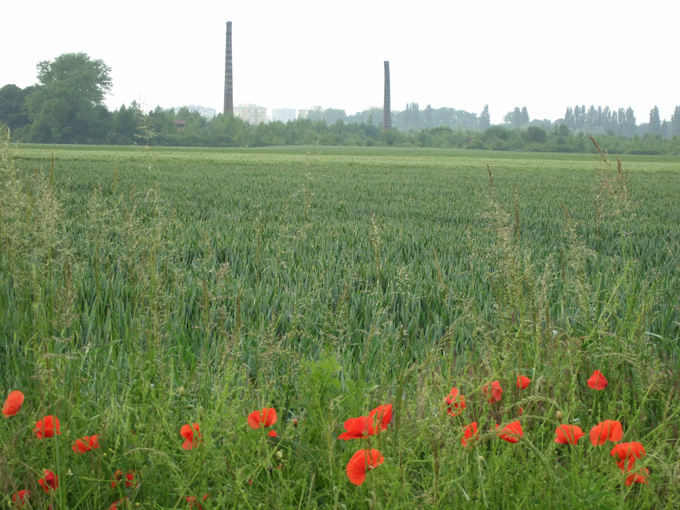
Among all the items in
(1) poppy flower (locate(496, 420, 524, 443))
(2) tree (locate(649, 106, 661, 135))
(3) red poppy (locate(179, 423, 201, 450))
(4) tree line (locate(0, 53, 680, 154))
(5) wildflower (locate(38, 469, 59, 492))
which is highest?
(2) tree (locate(649, 106, 661, 135))

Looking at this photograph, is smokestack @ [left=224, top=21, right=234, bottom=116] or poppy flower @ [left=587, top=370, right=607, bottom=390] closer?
poppy flower @ [left=587, top=370, right=607, bottom=390]

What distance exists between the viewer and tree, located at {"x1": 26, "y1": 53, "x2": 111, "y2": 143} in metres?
66.4

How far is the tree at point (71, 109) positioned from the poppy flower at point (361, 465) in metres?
70.7

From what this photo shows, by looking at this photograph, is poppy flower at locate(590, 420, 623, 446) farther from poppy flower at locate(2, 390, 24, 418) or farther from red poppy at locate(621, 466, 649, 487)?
poppy flower at locate(2, 390, 24, 418)

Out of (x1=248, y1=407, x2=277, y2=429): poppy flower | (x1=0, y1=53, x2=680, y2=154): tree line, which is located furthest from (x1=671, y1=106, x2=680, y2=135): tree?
(x1=248, y1=407, x2=277, y2=429): poppy flower

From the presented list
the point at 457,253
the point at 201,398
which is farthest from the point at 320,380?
the point at 457,253

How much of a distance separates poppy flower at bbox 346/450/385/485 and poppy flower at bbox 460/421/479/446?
24 centimetres

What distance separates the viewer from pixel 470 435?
1498 millimetres

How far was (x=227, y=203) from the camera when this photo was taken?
32.7ft

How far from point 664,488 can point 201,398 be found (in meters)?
1.47

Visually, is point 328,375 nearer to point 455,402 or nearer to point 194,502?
point 455,402

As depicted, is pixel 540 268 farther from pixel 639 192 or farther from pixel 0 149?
pixel 639 192

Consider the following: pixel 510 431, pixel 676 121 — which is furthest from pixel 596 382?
pixel 676 121

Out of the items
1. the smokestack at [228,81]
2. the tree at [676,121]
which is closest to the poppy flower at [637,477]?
the smokestack at [228,81]
